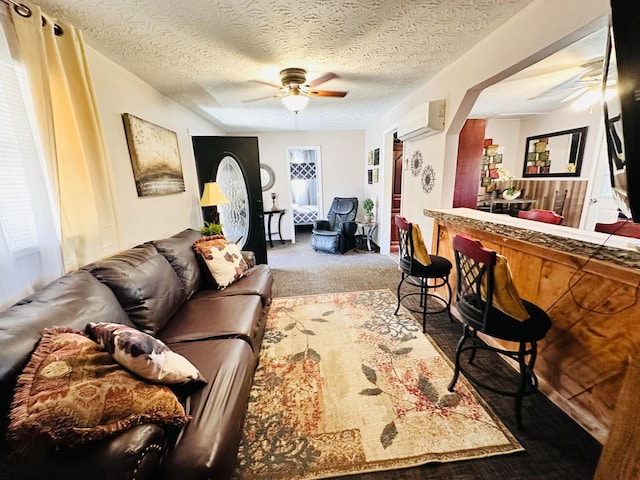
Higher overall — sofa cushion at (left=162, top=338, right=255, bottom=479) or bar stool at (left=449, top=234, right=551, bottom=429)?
bar stool at (left=449, top=234, right=551, bottom=429)

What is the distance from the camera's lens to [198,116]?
3961 millimetres

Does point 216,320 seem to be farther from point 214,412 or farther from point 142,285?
point 214,412

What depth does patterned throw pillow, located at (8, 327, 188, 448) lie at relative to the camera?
0.73 metres

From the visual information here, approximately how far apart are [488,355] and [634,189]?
1.47 meters

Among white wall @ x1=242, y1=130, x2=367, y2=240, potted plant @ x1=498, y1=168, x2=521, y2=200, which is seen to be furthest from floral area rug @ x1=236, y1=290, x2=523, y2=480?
white wall @ x1=242, y1=130, x2=367, y2=240

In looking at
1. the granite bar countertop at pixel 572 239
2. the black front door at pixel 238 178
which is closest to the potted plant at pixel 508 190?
the granite bar countertop at pixel 572 239

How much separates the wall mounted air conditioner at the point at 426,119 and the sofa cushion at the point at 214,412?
2.62 m

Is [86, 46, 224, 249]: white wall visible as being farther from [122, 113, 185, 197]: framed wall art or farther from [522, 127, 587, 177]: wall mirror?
[522, 127, 587, 177]: wall mirror

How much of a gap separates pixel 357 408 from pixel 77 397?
4.39 feet

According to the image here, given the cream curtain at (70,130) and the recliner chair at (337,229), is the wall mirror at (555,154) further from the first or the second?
the cream curtain at (70,130)

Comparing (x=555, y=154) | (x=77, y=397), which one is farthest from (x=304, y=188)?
(x=77, y=397)

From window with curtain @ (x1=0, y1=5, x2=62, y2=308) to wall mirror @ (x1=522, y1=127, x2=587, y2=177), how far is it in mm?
6253

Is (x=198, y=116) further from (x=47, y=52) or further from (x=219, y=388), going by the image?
(x=219, y=388)

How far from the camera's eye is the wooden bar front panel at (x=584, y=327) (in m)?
1.21
